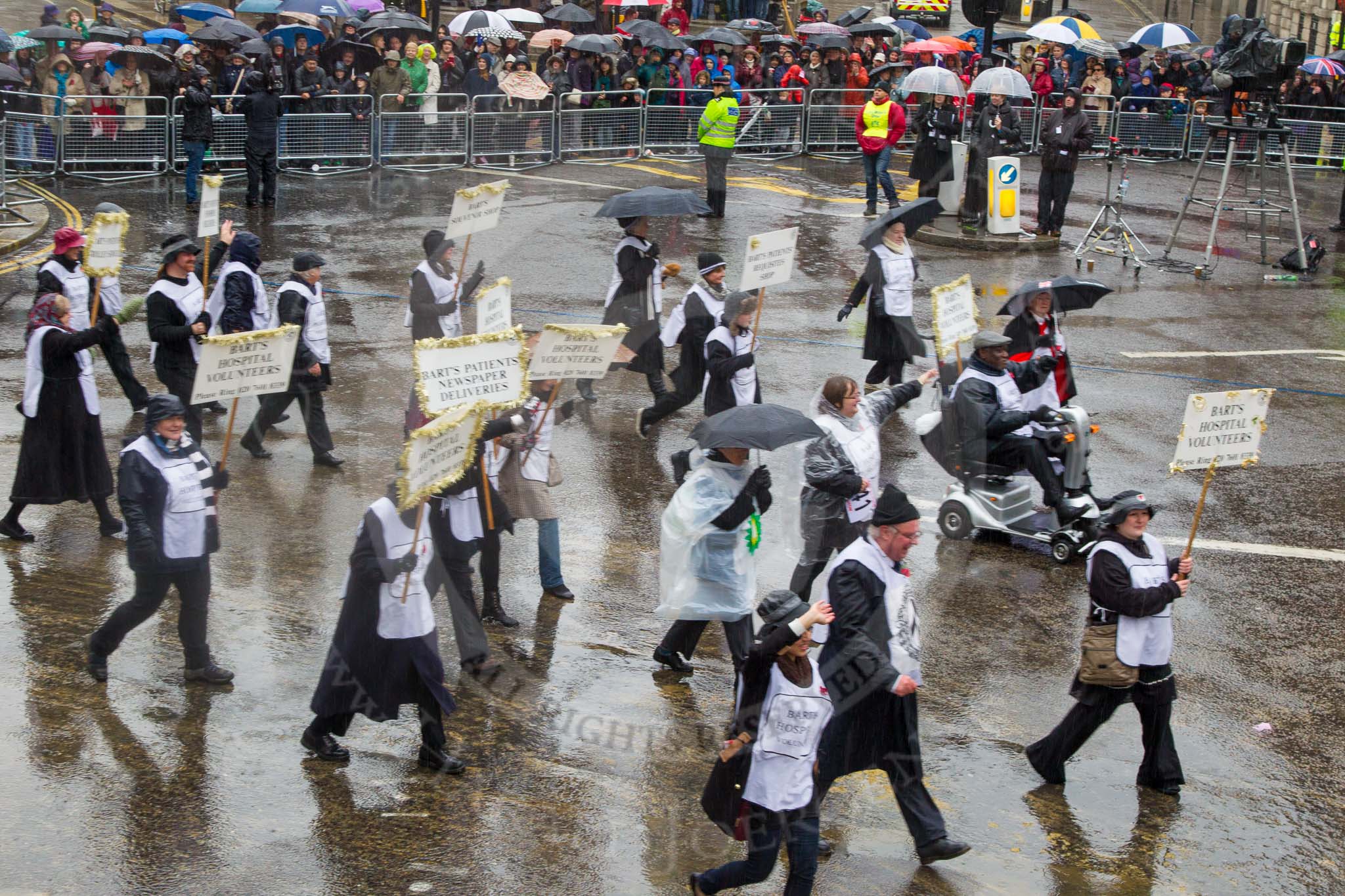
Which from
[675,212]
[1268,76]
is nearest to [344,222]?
[675,212]

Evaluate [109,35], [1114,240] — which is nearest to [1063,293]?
[1114,240]

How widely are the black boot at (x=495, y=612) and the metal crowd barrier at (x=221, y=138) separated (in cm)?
1451

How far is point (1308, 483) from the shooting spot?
12.1m

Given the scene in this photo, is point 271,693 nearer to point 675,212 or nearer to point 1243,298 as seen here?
point 675,212

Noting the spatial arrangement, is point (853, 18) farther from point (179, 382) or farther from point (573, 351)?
point (573, 351)

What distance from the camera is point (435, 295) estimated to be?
1177 centimetres

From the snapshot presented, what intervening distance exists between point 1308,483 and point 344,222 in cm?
1257

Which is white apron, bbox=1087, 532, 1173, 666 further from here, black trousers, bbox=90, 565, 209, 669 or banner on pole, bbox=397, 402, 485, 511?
black trousers, bbox=90, 565, 209, 669

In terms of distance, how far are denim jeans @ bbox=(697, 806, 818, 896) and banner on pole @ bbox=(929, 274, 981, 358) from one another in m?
5.19

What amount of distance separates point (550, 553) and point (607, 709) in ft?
5.04

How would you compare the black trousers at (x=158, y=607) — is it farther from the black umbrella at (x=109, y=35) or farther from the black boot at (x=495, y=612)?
the black umbrella at (x=109, y=35)

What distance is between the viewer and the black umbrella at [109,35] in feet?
77.9

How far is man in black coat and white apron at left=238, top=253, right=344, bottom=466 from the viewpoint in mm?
10992

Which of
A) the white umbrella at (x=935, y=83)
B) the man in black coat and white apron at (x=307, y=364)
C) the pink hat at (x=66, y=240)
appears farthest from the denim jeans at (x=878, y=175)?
the pink hat at (x=66, y=240)
